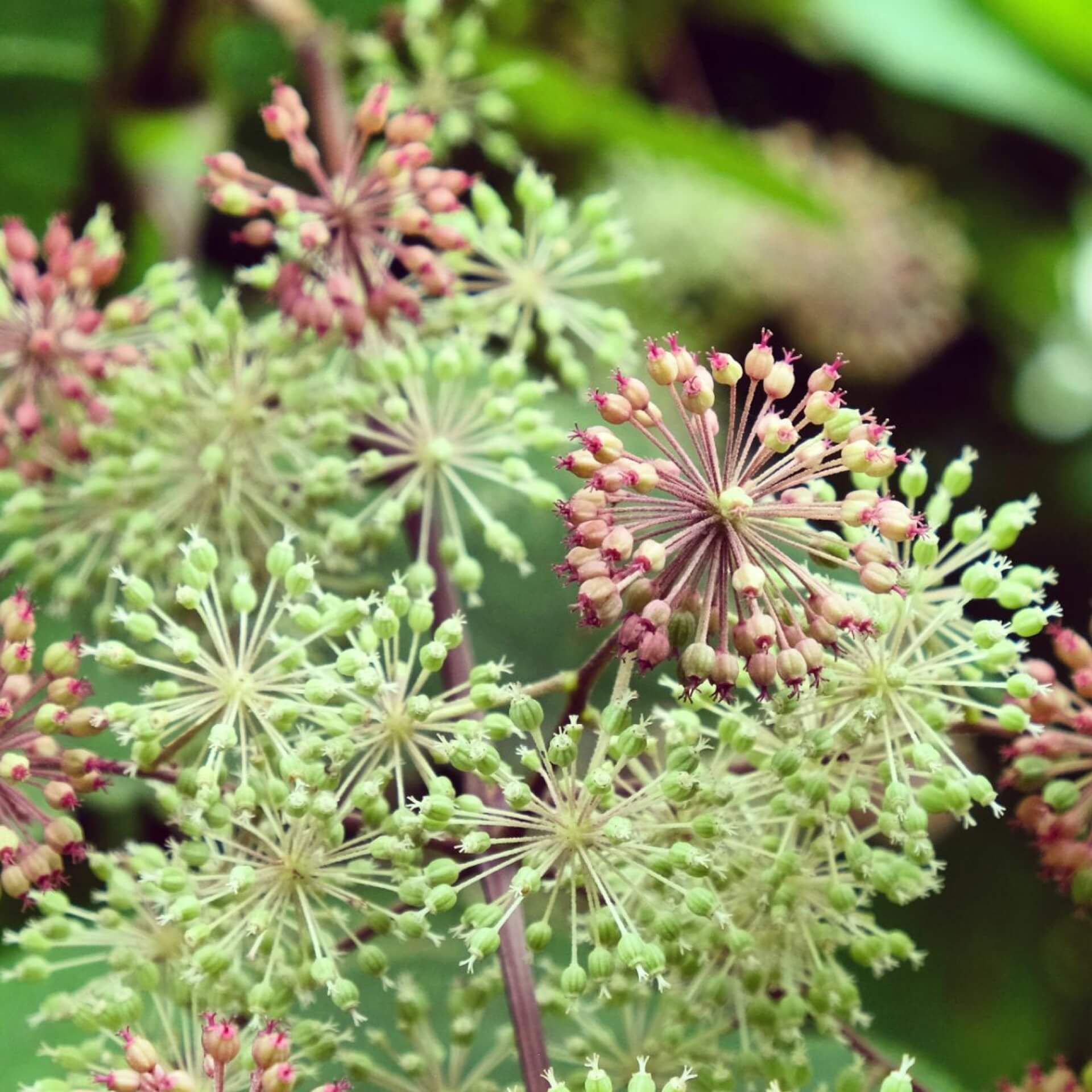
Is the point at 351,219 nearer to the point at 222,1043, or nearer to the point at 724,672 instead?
the point at 724,672

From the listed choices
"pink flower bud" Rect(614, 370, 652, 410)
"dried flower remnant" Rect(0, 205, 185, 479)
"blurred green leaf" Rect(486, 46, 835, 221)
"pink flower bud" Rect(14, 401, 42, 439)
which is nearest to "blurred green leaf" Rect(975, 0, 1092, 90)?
"blurred green leaf" Rect(486, 46, 835, 221)

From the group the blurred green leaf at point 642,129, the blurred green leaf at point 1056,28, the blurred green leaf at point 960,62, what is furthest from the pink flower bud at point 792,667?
the blurred green leaf at point 1056,28

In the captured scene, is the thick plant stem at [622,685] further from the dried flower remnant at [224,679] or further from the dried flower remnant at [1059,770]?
the dried flower remnant at [1059,770]

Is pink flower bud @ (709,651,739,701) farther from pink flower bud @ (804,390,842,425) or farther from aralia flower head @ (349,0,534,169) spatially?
aralia flower head @ (349,0,534,169)

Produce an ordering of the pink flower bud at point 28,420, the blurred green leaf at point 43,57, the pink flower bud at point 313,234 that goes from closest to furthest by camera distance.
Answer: the pink flower bud at point 313,234
the pink flower bud at point 28,420
the blurred green leaf at point 43,57

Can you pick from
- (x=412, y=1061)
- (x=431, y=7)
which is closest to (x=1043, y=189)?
(x=431, y=7)

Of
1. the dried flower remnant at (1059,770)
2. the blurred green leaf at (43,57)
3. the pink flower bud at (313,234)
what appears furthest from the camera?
the blurred green leaf at (43,57)

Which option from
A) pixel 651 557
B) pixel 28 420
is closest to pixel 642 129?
pixel 28 420

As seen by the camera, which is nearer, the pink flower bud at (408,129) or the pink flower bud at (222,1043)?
the pink flower bud at (222,1043)
